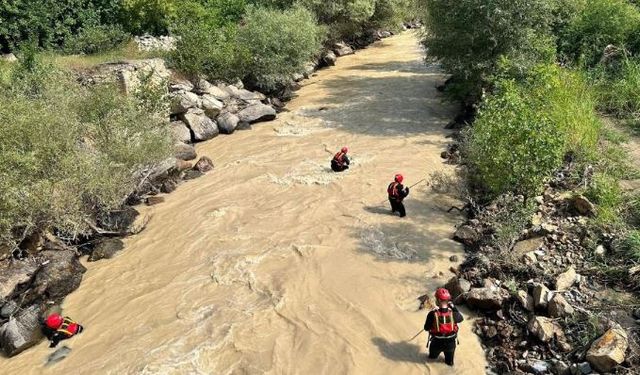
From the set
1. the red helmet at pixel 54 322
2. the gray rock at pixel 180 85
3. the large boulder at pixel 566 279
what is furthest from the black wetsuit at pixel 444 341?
the gray rock at pixel 180 85

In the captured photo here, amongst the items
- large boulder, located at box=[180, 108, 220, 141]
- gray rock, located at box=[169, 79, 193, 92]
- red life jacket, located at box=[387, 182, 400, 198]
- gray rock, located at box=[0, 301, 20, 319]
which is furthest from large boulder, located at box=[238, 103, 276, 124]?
gray rock, located at box=[0, 301, 20, 319]

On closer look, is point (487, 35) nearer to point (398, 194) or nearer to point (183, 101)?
point (398, 194)

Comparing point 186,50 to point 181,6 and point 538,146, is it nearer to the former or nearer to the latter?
point 181,6

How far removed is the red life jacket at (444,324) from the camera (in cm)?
766

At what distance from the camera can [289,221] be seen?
12.9m

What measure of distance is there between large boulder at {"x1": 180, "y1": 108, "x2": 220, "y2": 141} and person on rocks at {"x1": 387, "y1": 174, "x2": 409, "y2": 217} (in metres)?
9.92

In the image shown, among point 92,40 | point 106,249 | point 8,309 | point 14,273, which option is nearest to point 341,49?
point 92,40

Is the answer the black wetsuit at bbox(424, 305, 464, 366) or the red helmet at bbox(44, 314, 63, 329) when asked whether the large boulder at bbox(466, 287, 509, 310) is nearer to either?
the black wetsuit at bbox(424, 305, 464, 366)

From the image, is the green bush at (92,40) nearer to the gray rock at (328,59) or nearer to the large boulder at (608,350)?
the gray rock at (328,59)

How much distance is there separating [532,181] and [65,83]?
44.6 feet

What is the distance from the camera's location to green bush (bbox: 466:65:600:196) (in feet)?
Result: 35.3

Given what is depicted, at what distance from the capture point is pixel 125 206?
46.2ft

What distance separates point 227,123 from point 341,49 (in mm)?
15710

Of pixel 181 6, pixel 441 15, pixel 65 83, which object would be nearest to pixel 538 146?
pixel 441 15
